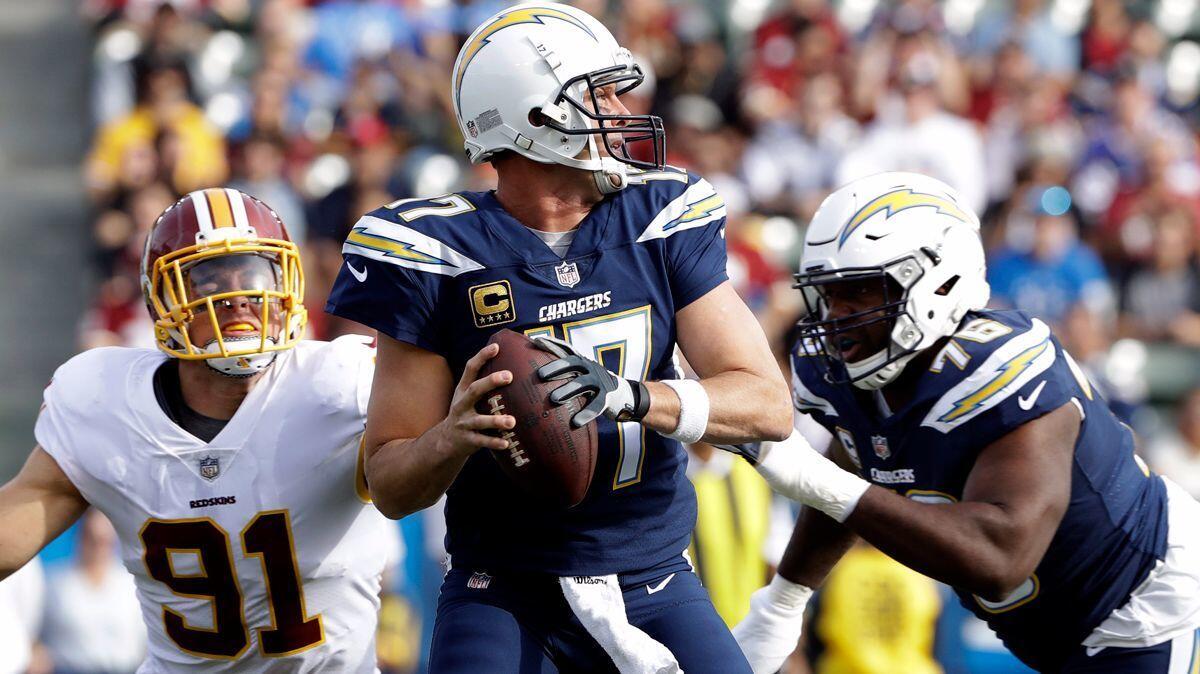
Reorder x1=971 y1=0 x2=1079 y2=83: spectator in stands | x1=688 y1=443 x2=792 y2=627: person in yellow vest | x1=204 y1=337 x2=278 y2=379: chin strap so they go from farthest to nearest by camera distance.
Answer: x1=971 y1=0 x2=1079 y2=83: spectator in stands → x1=688 y1=443 x2=792 y2=627: person in yellow vest → x1=204 y1=337 x2=278 y2=379: chin strap

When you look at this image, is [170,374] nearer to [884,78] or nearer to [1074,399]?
[1074,399]

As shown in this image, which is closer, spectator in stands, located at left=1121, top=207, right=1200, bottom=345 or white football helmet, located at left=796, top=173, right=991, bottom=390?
white football helmet, located at left=796, top=173, right=991, bottom=390

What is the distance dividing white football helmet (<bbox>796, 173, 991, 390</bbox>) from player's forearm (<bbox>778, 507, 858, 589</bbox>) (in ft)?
1.43

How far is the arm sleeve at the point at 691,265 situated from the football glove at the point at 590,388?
327 mm

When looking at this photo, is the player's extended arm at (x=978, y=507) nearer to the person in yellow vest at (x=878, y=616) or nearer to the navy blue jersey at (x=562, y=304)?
the navy blue jersey at (x=562, y=304)

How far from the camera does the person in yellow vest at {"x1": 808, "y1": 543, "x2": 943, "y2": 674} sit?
232 inches

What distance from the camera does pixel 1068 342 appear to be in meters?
7.35

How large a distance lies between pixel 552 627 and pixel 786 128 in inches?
237

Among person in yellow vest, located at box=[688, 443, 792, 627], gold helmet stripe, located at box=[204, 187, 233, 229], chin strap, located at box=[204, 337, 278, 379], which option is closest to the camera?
chin strap, located at box=[204, 337, 278, 379]

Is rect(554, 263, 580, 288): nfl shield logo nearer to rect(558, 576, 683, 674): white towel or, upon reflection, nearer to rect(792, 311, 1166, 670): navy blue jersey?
rect(558, 576, 683, 674): white towel

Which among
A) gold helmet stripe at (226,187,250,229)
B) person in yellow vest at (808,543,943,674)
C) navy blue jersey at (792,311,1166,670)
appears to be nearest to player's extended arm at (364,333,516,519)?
gold helmet stripe at (226,187,250,229)

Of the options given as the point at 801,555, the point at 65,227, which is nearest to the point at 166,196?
the point at 65,227

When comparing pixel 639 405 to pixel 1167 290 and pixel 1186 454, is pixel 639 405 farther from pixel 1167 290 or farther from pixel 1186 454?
pixel 1167 290

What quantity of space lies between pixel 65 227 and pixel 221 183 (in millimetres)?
1455
